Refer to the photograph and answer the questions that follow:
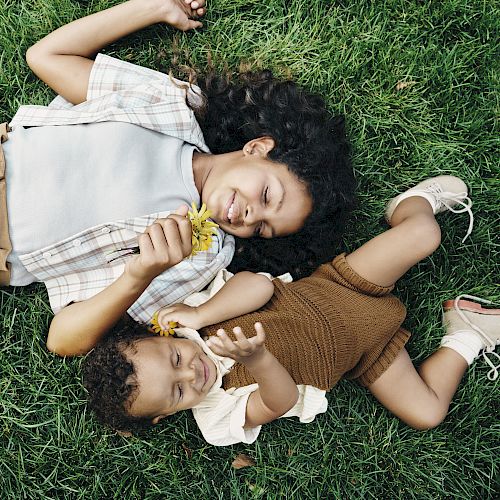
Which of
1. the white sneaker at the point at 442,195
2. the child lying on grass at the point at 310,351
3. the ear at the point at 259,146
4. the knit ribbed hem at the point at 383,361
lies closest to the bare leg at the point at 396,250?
the child lying on grass at the point at 310,351

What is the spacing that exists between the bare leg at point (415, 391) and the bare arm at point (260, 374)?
0.66 m

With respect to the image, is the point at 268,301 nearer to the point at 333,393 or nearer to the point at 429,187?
the point at 333,393

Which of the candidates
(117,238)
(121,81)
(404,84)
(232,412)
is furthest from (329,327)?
(121,81)

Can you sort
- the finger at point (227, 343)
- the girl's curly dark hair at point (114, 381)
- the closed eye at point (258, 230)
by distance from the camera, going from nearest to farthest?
the finger at point (227, 343) → the girl's curly dark hair at point (114, 381) → the closed eye at point (258, 230)

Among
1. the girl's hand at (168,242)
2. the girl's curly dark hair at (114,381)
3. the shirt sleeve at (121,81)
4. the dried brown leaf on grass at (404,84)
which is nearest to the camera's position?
the girl's hand at (168,242)

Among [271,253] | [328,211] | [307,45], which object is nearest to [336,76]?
[307,45]

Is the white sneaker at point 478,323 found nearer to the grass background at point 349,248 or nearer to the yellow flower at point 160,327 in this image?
the grass background at point 349,248

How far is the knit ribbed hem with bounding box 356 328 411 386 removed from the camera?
2.90 metres

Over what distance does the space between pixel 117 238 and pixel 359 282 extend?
1.17 metres

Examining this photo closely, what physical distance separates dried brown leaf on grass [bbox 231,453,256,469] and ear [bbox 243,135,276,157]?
1506 mm

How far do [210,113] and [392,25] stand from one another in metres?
1.13

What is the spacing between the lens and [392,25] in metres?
3.26

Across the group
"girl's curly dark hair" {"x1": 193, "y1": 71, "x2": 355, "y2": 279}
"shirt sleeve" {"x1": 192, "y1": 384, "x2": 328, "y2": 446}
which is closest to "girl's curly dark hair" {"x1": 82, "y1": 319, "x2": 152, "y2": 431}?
"shirt sleeve" {"x1": 192, "y1": 384, "x2": 328, "y2": 446}

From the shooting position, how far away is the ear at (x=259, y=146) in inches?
113
